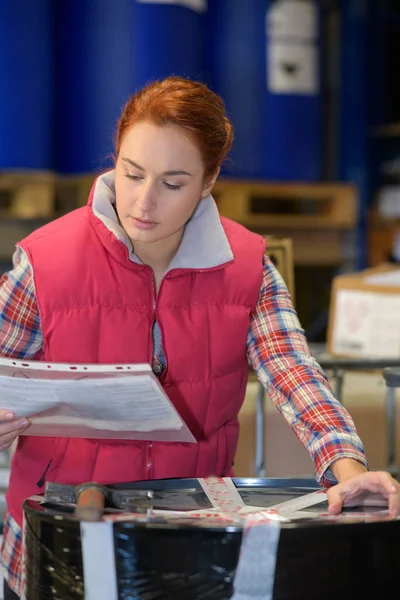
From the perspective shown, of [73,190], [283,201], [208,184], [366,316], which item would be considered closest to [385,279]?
[366,316]

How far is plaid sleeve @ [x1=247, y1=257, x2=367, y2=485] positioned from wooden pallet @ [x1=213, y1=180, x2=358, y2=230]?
7.71ft

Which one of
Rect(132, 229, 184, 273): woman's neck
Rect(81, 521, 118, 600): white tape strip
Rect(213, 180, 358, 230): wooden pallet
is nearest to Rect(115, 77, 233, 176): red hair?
Rect(132, 229, 184, 273): woman's neck

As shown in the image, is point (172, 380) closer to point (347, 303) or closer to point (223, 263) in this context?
point (223, 263)

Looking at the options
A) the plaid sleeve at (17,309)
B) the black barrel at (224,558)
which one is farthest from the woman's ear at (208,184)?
the black barrel at (224,558)

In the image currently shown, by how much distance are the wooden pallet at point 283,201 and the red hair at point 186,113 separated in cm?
238

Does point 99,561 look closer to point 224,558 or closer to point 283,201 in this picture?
point 224,558

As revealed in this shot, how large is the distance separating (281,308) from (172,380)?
24 cm

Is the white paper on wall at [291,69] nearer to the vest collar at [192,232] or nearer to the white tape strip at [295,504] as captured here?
the vest collar at [192,232]

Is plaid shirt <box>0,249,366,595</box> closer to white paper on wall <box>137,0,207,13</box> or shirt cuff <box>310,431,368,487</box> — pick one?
shirt cuff <box>310,431,368,487</box>

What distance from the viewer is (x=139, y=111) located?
1589 millimetres

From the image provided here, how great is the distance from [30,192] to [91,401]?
88.1 inches

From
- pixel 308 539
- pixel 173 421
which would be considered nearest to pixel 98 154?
pixel 173 421

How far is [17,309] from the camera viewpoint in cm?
156

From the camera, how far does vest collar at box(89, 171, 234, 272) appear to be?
62.9 inches
